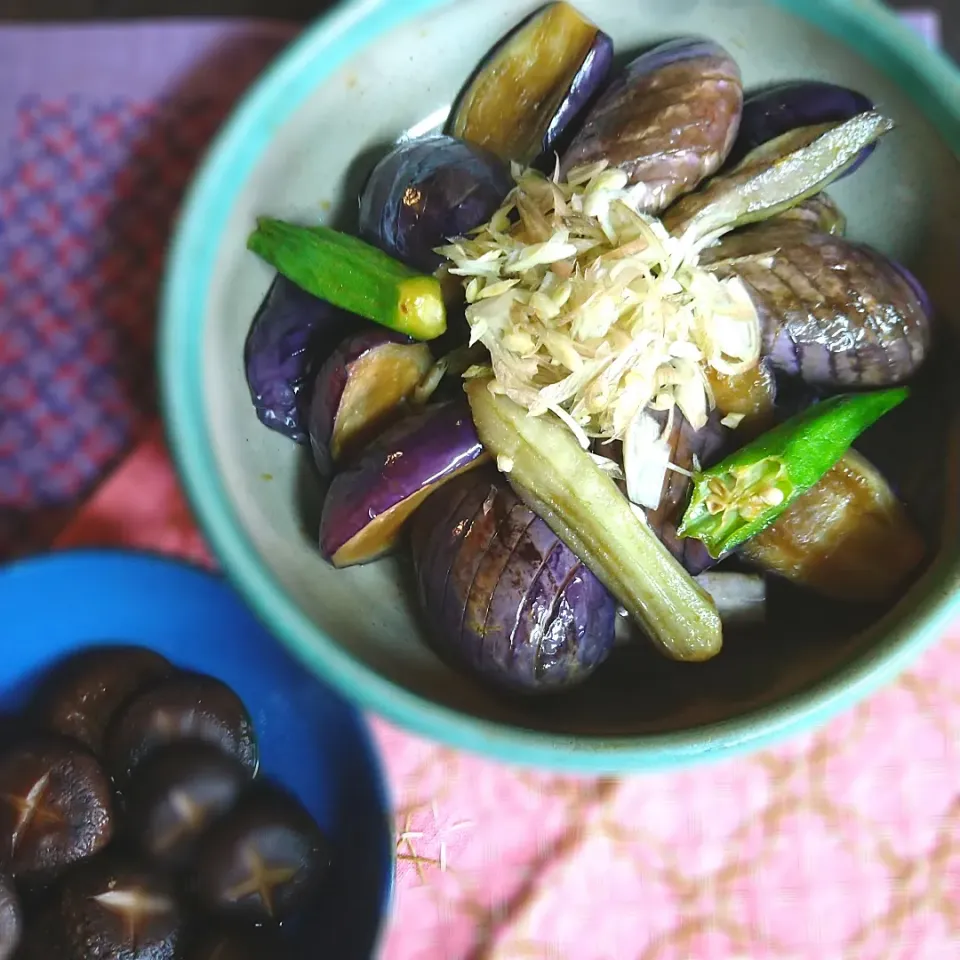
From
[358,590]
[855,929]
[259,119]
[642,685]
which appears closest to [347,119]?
[259,119]

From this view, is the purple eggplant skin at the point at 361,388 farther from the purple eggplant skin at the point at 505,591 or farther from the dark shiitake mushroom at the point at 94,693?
the dark shiitake mushroom at the point at 94,693

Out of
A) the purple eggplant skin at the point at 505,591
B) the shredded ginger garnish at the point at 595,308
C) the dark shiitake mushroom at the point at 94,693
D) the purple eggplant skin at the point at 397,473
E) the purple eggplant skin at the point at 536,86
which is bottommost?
the dark shiitake mushroom at the point at 94,693

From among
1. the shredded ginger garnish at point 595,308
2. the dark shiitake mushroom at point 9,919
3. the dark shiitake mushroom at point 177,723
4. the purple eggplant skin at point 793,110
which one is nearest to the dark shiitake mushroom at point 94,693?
the dark shiitake mushroom at point 177,723

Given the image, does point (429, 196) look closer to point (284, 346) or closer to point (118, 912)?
point (284, 346)

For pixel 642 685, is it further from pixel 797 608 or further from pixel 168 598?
pixel 168 598

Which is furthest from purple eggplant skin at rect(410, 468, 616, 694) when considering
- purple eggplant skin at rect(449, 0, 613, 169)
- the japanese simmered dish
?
purple eggplant skin at rect(449, 0, 613, 169)

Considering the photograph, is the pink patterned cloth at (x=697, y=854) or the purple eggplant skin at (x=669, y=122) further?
the pink patterned cloth at (x=697, y=854)

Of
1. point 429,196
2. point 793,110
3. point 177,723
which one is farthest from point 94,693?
point 793,110
